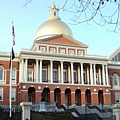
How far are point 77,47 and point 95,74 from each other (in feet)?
25.0

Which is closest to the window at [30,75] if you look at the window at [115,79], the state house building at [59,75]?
the state house building at [59,75]

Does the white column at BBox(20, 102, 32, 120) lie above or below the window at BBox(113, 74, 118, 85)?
below

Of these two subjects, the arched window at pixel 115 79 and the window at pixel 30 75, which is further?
the arched window at pixel 115 79

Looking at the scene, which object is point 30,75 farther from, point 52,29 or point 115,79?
point 115,79

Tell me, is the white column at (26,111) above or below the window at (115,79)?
below

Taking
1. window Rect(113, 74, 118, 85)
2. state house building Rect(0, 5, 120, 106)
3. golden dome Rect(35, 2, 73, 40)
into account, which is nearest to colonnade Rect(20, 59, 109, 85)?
state house building Rect(0, 5, 120, 106)

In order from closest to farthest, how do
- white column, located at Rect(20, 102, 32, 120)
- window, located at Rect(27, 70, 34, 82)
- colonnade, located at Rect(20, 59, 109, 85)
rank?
white column, located at Rect(20, 102, 32, 120), colonnade, located at Rect(20, 59, 109, 85), window, located at Rect(27, 70, 34, 82)

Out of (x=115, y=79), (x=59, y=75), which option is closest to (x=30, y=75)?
(x=59, y=75)

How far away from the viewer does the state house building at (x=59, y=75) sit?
48.4 meters

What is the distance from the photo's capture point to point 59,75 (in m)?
51.1

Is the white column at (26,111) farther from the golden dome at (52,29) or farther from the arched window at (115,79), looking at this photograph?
the arched window at (115,79)

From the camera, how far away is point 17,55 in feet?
170

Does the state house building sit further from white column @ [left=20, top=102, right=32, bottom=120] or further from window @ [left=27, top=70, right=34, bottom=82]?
white column @ [left=20, top=102, right=32, bottom=120]

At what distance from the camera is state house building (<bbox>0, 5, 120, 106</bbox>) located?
4841 centimetres
